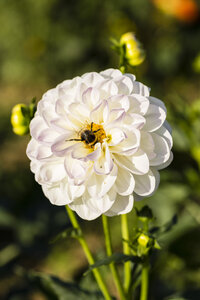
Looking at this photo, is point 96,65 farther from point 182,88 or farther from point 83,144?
point 83,144

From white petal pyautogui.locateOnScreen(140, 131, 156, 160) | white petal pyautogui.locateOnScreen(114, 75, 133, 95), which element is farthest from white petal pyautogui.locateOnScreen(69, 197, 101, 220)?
white petal pyautogui.locateOnScreen(114, 75, 133, 95)

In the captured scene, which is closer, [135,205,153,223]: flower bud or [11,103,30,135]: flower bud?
[135,205,153,223]: flower bud

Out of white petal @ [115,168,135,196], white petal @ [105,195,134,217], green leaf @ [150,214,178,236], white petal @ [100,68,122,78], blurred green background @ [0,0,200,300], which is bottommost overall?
blurred green background @ [0,0,200,300]

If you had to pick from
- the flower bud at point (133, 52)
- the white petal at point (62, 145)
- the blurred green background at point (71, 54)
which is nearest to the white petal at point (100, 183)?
the white petal at point (62, 145)

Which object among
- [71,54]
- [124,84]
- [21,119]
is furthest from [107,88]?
[71,54]

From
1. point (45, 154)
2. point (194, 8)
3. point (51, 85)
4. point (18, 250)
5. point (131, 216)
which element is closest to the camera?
point (45, 154)

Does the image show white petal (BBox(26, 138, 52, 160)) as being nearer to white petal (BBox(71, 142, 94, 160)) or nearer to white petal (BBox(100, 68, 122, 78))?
white petal (BBox(71, 142, 94, 160))

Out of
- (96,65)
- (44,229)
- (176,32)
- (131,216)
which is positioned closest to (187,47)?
(176,32)
